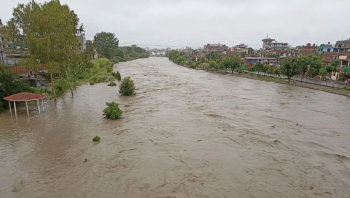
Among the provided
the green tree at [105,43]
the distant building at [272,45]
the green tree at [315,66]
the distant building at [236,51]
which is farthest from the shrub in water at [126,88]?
the distant building at [272,45]

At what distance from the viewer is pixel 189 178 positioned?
29.5 feet

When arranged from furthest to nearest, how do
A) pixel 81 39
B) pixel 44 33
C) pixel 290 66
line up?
1. pixel 81 39
2. pixel 290 66
3. pixel 44 33

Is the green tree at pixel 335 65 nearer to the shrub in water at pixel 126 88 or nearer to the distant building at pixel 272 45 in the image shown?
the shrub in water at pixel 126 88

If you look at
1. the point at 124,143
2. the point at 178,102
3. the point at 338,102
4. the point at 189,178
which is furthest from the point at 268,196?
the point at 338,102

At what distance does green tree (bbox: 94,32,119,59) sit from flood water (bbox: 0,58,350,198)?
5969 cm

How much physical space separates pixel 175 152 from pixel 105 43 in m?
71.3

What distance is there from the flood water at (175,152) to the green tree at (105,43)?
2350 inches

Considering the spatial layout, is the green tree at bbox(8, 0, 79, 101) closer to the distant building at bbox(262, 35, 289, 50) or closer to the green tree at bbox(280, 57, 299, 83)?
the green tree at bbox(280, 57, 299, 83)

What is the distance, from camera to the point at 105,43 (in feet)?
249

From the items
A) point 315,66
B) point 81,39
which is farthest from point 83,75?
point 315,66

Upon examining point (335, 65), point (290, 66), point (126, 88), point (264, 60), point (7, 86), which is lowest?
point (126, 88)

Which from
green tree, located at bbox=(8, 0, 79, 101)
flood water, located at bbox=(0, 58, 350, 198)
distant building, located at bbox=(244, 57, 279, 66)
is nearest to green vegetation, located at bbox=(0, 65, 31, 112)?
flood water, located at bbox=(0, 58, 350, 198)

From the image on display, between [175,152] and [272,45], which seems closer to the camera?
[175,152]

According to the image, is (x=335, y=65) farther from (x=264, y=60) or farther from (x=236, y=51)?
(x=236, y=51)
